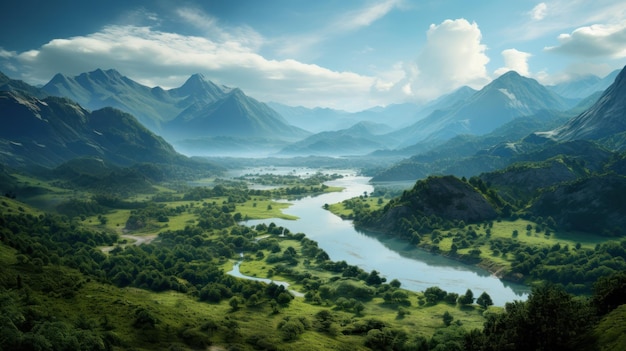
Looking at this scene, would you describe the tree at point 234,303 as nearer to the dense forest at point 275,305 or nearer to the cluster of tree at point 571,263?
the dense forest at point 275,305

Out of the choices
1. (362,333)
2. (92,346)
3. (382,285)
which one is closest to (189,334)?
(92,346)

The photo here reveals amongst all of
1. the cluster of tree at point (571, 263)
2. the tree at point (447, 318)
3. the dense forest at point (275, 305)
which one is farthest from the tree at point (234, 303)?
the cluster of tree at point (571, 263)

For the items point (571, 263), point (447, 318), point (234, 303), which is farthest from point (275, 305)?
point (571, 263)

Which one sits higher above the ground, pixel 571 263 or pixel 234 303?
pixel 571 263

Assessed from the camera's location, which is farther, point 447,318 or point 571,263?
point 571,263

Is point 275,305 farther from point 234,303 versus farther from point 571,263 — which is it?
point 571,263

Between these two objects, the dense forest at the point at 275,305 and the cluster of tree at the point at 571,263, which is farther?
the cluster of tree at the point at 571,263

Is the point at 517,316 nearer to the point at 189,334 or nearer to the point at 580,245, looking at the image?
the point at 189,334

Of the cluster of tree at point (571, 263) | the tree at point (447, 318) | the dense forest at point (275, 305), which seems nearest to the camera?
the dense forest at point (275, 305)

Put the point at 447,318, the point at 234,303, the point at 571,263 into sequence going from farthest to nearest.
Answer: the point at 571,263 → the point at 234,303 → the point at 447,318

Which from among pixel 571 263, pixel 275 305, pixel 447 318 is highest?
pixel 571 263

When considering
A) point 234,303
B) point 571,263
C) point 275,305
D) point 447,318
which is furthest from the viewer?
point 571,263
